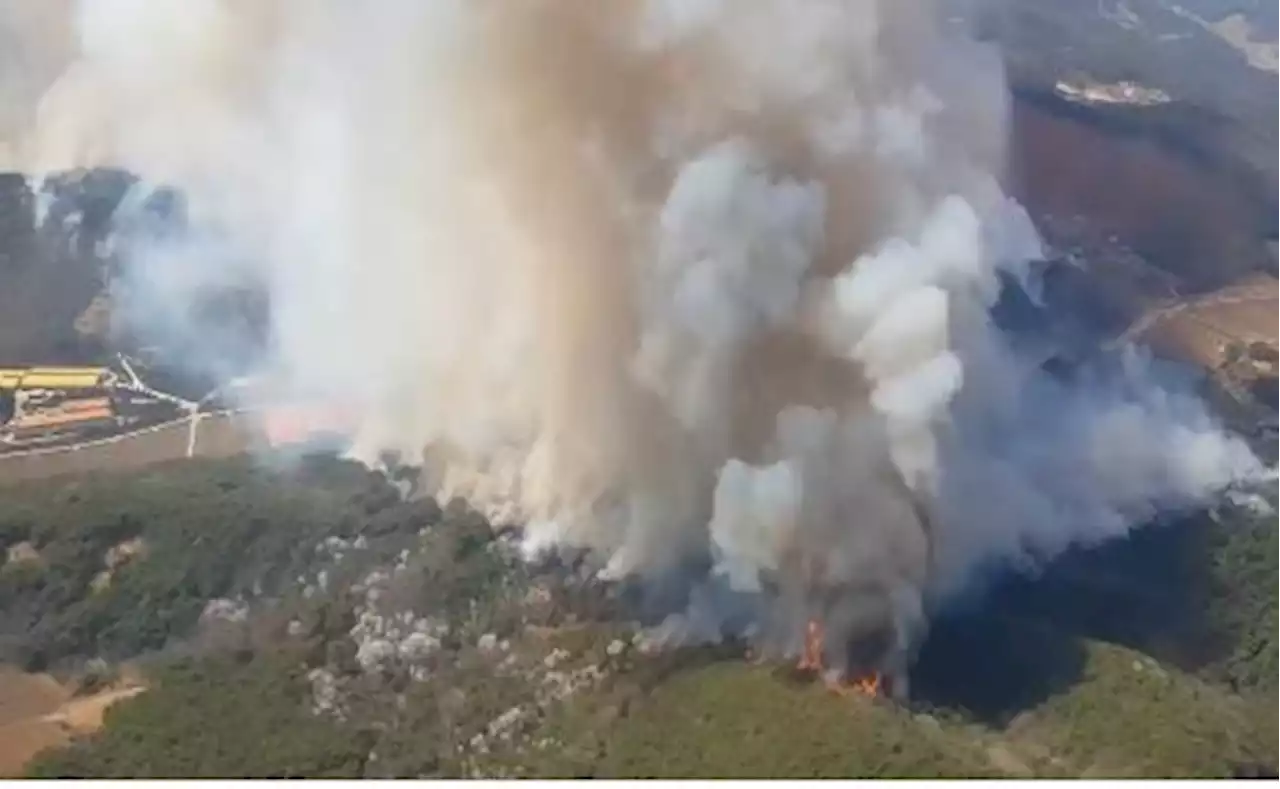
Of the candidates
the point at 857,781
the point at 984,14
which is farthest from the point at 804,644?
the point at 984,14

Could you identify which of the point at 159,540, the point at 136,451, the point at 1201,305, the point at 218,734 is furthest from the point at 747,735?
the point at 1201,305

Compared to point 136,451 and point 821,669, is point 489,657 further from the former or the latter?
point 136,451

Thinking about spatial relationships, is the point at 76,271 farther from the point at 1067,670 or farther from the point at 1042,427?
the point at 1067,670

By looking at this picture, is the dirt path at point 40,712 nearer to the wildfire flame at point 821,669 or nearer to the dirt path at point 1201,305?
the wildfire flame at point 821,669

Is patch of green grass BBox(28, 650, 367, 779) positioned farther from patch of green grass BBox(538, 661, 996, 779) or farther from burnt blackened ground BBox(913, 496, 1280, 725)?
burnt blackened ground BBox(913, 496, 1280, 725)

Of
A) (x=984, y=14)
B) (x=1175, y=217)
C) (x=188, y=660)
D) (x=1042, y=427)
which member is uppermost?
(x=984, y=14)
